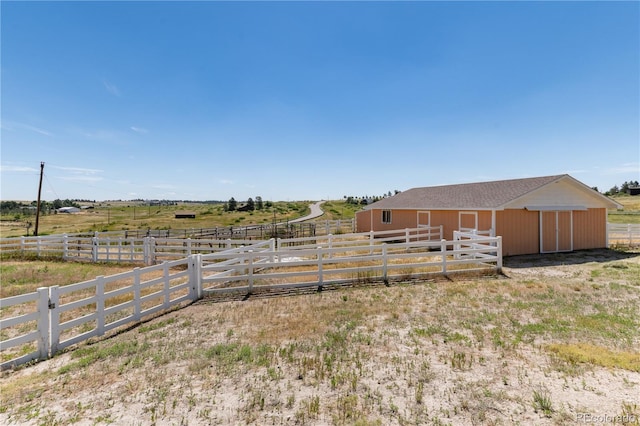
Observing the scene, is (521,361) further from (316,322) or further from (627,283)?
(627,283)

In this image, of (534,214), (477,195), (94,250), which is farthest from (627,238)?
(94,250)

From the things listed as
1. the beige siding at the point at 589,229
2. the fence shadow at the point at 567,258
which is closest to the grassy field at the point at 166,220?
the beige siding at the point at 589,229

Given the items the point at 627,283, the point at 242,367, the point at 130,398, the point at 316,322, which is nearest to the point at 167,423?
the point at 130,398

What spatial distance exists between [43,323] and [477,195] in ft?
61.9

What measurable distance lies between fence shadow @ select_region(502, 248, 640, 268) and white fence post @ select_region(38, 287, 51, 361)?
46.3 feet

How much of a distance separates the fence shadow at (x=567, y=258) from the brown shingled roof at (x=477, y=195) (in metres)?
2.68

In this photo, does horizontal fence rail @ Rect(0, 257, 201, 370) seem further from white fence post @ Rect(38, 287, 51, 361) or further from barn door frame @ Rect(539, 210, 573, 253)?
barn door frame @ Rect(539, 210, 573, 253)

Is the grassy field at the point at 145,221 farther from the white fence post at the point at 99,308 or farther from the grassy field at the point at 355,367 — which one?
the grassy field at the point at 355,367

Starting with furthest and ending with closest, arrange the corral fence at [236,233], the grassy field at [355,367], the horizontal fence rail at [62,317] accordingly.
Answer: the corral fence at [236,233], the horizontal fence rail at [62,317], the grassy field at [355,367]

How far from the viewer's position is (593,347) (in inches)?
198

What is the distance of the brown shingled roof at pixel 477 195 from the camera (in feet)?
50.2

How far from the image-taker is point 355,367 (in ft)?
14.9

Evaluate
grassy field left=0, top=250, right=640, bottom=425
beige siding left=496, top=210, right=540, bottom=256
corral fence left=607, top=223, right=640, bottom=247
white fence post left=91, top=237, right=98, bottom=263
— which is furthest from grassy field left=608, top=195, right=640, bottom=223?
white fence post left=91, top=237, right=98, bottom=263

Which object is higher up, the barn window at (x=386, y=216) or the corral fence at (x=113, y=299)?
the barn window at (x=386, y=216)
